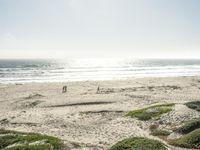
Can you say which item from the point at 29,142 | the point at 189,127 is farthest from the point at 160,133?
the point at 29,142

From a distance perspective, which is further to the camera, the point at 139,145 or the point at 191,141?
the point at 191,141

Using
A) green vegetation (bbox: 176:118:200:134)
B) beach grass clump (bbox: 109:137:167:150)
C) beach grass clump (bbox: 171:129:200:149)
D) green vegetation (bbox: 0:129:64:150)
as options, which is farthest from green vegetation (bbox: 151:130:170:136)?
green vegetation (bbox: 0:129:64:150)

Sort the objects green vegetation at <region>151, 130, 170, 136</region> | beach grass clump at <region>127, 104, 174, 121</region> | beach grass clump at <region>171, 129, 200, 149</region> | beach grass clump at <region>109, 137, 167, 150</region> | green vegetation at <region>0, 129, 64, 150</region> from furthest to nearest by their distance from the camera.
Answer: beach grass clump at <region>127, 104, 174, 121</region> → green vegetation at <region>151, 130, 170, 136</region> → beach grass clump at <region>171, 129, 200, 149</region> → green vegetation at <region>0, 129, 64, 150</region> → beach grass clump at <region>109, 137, 167, 150</region>

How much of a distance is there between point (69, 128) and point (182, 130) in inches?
350

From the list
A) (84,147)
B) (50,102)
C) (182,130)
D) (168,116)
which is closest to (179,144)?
(182,130)

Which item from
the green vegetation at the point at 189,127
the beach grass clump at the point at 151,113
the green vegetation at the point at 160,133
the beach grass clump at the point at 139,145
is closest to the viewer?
the beach grass clump at the point at 139,145

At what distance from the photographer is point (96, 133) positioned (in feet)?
70.4

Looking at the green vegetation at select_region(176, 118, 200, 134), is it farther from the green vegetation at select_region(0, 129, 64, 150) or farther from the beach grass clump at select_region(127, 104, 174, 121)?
the green vegetation at select_region(0, 129, 64, 150)

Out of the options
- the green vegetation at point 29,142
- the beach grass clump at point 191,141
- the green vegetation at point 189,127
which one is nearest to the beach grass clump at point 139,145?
the beach grass clump at point 191,141

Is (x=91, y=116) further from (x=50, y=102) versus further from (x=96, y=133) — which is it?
(x=50, y=102)

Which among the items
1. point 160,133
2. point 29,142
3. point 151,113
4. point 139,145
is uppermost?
point 139,145

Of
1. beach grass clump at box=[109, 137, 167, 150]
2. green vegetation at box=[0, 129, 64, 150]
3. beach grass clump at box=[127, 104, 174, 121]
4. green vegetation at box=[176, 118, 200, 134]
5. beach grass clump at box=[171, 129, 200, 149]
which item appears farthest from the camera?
beach grass clump at box=[127, 104, 174, 121]

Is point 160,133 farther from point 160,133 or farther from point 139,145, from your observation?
point 139,145

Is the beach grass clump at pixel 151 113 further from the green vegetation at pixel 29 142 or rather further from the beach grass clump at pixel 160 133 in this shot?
the green vegetation at pixel 29 142
